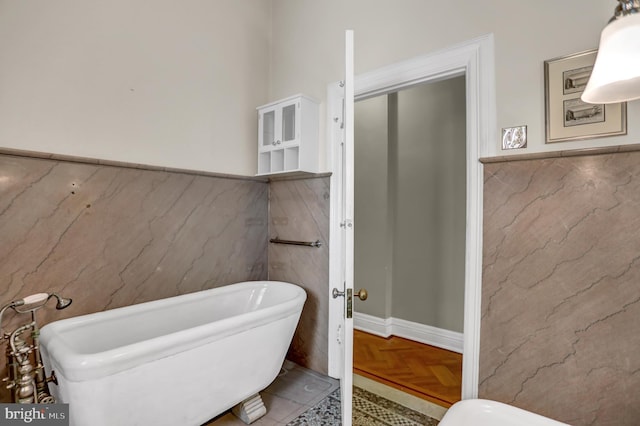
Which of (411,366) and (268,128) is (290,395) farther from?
(268,128)

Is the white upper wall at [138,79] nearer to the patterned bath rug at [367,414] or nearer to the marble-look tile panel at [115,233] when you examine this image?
the marble-look tile panel at [115,233]

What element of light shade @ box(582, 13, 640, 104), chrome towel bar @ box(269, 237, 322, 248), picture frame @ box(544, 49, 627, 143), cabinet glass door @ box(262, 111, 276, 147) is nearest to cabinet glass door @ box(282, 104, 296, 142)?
cabinet glass door @ box(262, 111, 276, 147)

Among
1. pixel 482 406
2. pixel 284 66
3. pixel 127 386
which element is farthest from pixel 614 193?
pixel 284 66

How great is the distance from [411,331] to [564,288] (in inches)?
68.4

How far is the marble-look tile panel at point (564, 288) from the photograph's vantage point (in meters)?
1.34

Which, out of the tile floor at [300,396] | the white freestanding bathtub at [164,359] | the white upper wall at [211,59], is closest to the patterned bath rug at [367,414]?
the tile floor at [300,396]

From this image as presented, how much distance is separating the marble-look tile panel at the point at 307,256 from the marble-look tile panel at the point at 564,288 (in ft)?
3.62

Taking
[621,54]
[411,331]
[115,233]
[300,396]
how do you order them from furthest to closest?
[411,331], [300,396], [115,233], [621,54]

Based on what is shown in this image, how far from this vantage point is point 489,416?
4.83 feet

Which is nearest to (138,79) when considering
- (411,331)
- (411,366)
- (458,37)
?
(458,37)

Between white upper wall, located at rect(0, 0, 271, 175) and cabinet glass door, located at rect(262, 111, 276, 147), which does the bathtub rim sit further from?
cabinet glass door, located at rect(262, 111, 276, 147)

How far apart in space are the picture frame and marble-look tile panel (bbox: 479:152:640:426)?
4.6 inches

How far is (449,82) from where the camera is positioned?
9.36 feet

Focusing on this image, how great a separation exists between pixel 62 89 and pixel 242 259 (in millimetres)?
1543
